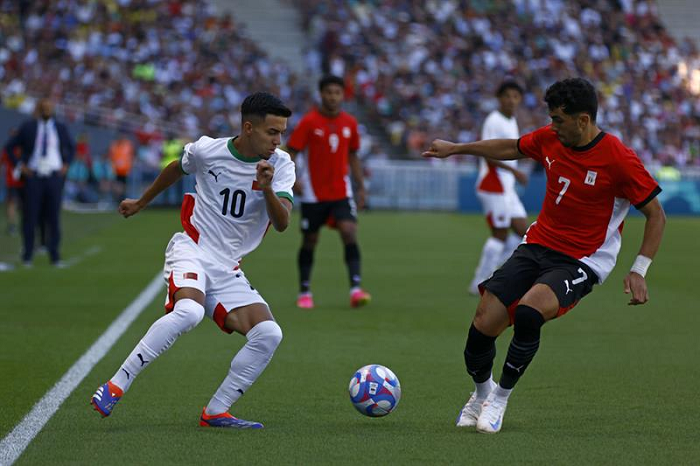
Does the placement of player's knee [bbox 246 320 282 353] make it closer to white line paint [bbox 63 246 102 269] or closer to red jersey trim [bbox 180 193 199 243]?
red jersey trim [bbox 180 193 199 243]

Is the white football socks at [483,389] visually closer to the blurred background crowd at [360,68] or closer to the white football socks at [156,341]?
the white football socks at [156,341]

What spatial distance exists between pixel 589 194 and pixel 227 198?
6.58 ft

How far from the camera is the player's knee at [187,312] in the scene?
6332 millimetres

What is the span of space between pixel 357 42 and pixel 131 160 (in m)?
10.3

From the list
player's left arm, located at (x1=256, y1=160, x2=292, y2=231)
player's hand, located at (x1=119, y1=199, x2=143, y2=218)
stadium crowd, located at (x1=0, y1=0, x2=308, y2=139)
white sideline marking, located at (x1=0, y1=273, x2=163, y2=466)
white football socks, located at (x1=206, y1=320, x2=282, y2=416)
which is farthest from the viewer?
stadium crowd, located at (x1=0, y1=0, x2=308, y2=139)

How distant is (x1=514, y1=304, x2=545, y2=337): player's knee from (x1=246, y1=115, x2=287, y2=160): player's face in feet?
5.24

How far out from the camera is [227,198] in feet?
22.2

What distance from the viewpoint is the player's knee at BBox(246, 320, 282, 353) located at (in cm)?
655

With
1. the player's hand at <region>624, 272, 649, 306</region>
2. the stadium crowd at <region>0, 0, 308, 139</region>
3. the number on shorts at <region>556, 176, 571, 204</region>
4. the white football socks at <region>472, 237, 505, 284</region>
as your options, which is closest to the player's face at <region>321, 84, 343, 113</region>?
the white football socks at <region>472, 237, 505, 284</region>

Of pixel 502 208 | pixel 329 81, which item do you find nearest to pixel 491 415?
pixel 329 81

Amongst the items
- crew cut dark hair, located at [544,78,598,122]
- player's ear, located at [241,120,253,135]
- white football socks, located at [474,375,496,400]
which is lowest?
white football socks, located at [474,375,496,400]

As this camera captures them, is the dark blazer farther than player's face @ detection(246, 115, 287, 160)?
Yes

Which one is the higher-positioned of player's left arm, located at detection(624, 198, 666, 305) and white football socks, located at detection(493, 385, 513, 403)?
player's left arm, located at detection(624, 198, 666, 305)

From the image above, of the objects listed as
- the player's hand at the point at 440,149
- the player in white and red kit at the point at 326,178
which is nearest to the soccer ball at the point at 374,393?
the player's hand at the point at 440,149
